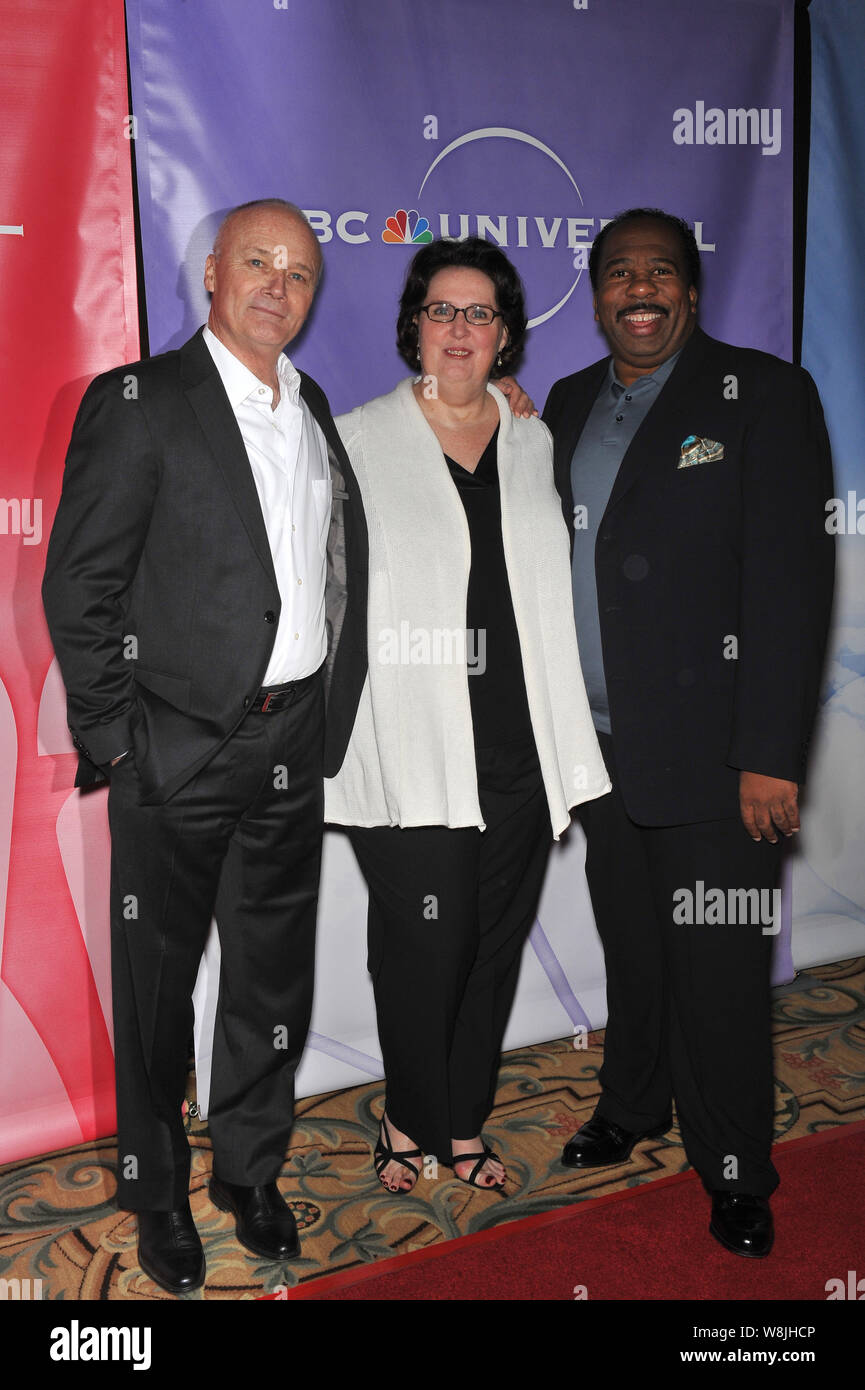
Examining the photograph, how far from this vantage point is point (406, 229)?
10.0 feet

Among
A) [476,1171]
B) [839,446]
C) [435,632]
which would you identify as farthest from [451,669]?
[839,446]

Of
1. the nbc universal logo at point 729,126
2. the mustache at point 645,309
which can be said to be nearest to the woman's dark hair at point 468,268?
the mustache at point 645,309

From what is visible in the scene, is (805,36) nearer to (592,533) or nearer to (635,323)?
(635,323)

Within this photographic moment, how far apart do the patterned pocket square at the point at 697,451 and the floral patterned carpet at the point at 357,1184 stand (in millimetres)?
1665

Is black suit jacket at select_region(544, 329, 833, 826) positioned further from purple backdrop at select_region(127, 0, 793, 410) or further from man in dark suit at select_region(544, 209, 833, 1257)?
purple backdrop at select_region(127, 0, 793, 410)

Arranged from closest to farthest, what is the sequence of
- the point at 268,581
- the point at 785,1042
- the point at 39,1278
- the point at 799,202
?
the point at 268,581, the point at 39,1278, the point at 785,1042, the point at 799,202

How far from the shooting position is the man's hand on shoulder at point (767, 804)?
7.87 ft

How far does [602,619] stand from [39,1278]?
1.81 metres

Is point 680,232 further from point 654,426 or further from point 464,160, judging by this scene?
point 464,160

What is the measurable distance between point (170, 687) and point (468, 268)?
109 centimetres

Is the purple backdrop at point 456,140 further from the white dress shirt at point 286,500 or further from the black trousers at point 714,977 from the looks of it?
the black trousers at point 714,977

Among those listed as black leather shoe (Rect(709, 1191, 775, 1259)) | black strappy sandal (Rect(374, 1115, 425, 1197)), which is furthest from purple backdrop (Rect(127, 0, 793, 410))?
black leather shoe (Rect(709, 1191, 775, 1259))

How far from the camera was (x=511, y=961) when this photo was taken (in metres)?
2.77
